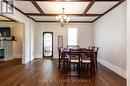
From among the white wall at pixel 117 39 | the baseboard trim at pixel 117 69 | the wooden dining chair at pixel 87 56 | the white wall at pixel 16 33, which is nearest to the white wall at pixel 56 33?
the white wall at pixel 16 33

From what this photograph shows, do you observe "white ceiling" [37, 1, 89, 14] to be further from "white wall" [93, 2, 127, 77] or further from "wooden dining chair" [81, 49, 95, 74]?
"wooden dining chair" [81, 49, 95, 74]

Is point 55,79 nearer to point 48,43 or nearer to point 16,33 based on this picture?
point 48,43

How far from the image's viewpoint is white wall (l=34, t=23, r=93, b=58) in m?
11.1

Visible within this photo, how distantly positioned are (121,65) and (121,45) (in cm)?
70

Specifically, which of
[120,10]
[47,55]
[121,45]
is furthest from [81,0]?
[47,55]

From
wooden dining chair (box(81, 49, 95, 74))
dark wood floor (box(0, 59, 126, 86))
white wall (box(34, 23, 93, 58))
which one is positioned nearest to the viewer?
dark wood floor (box(0, 59, 126, 86))

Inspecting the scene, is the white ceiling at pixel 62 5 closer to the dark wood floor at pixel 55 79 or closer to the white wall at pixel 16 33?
the dark wood floor at pixel 55 79

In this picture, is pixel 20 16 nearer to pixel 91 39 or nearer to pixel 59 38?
pixel 59 38

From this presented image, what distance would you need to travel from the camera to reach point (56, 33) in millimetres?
11148

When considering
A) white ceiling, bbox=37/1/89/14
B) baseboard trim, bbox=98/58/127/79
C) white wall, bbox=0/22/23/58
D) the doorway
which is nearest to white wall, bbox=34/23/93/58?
the doorway

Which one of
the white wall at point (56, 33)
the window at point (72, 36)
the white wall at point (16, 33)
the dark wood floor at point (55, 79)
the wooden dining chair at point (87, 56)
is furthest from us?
the window at point (72, 36)

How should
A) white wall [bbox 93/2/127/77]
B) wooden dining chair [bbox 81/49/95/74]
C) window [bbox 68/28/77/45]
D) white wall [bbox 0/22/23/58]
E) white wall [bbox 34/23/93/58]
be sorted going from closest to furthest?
white wall [bbox 93/2/127/77], wooden dining chair [bbox 81/49/95/74], white wall [bbox 0/22/23/58], white wall [bbox 34/23/93/58], window [bbox 68/28/77/45]

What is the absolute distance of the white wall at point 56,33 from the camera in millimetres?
11125

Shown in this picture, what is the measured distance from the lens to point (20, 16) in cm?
745
